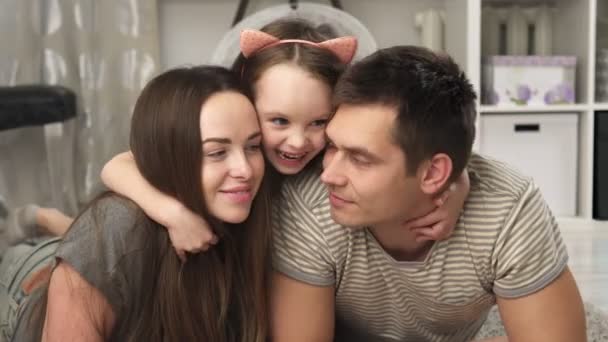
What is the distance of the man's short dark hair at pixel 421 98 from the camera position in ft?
3.26

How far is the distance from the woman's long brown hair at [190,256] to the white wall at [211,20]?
1.84m

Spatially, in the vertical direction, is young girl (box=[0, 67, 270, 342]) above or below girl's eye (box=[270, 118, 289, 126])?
below

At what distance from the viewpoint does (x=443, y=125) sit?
101 cm

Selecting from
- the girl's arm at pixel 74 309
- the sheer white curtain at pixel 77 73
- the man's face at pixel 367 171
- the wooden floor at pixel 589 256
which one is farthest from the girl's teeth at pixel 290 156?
the sheer white curtain at pixel 77 73

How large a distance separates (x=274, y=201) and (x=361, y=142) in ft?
0.77

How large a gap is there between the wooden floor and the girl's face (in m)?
1.00

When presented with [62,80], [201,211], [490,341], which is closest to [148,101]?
[201,211]

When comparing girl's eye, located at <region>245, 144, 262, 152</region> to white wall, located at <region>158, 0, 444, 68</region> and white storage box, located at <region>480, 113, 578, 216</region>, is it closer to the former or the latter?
white storage box, located at <region>480, 113, 578, 216</region>

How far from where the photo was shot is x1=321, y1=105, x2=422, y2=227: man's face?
100 centimetres

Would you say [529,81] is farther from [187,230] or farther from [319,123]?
[187,230]

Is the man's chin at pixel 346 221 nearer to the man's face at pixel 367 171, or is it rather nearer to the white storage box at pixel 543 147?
the man's face at pixel 367 171

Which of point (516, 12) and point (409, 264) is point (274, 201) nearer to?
point (409, 264)

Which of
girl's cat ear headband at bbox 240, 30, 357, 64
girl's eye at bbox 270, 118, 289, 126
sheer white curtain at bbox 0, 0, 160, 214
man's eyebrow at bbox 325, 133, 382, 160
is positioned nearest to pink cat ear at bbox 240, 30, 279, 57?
girl's cat ear headband at bbox 240, 30, 357, 64

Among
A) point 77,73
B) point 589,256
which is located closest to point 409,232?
point 589,256
